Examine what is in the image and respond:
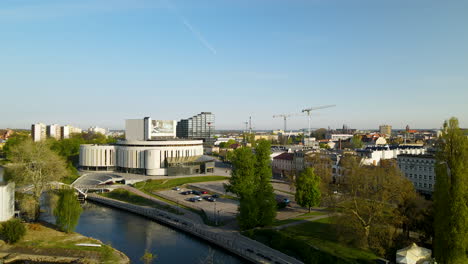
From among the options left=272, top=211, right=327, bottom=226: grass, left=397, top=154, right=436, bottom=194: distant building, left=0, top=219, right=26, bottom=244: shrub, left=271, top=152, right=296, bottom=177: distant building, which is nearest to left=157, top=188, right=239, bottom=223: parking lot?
left=272, top=211, right=327, bottom=226: grass

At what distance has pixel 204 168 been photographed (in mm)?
98250

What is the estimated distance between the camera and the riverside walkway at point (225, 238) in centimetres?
3641

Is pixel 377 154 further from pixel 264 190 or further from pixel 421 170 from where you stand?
pixel 264 190

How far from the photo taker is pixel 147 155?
92938 millimetres

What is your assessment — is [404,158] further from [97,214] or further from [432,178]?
[97,214]

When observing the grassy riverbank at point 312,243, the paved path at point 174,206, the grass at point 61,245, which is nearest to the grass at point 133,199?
the paved path at point 174,206

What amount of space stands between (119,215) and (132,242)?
52.6 ft

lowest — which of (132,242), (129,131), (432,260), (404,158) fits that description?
(132,242)

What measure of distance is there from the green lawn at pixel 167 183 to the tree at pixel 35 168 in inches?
977

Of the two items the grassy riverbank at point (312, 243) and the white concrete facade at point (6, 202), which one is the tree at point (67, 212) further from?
the grassy riverbank at point (312, 243)

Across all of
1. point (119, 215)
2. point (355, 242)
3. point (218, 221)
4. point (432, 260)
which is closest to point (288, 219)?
point (218, 221)

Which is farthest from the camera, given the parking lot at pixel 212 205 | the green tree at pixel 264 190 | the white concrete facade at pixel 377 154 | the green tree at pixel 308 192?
the white concrete facade at pixel 377 154

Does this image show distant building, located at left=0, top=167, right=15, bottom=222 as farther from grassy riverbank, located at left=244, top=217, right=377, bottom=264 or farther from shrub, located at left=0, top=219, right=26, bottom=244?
grassy riverbank, located at left=244, top=217, right=377, bottom=264

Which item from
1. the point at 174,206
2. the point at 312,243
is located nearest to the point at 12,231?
the point at 174,206
